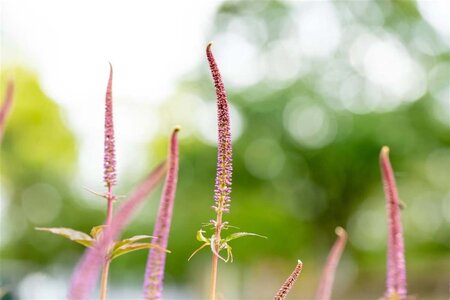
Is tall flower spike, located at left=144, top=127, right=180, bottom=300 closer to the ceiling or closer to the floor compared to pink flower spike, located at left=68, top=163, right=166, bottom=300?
closer to the ceiling

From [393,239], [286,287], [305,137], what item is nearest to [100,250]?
[286,287]

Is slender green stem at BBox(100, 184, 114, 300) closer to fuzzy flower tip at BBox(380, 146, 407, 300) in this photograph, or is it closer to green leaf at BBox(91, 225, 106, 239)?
green leaf at BBox(91, 225, 106, 239)

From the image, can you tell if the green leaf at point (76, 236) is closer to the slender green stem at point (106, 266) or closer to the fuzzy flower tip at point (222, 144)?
the slender green stem at point (106, 266)

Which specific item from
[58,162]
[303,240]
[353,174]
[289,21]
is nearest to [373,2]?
[289,21]

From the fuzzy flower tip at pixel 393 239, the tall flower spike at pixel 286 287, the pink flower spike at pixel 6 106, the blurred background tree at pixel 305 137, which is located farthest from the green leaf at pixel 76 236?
the blurred background tree at pixel 305 137

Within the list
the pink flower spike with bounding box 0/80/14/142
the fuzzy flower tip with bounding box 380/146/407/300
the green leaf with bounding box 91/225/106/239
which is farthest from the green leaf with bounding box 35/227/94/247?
the fuzzy flower tip with bounding box 380/146/407/300

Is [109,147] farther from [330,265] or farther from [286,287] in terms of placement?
[330,265]
